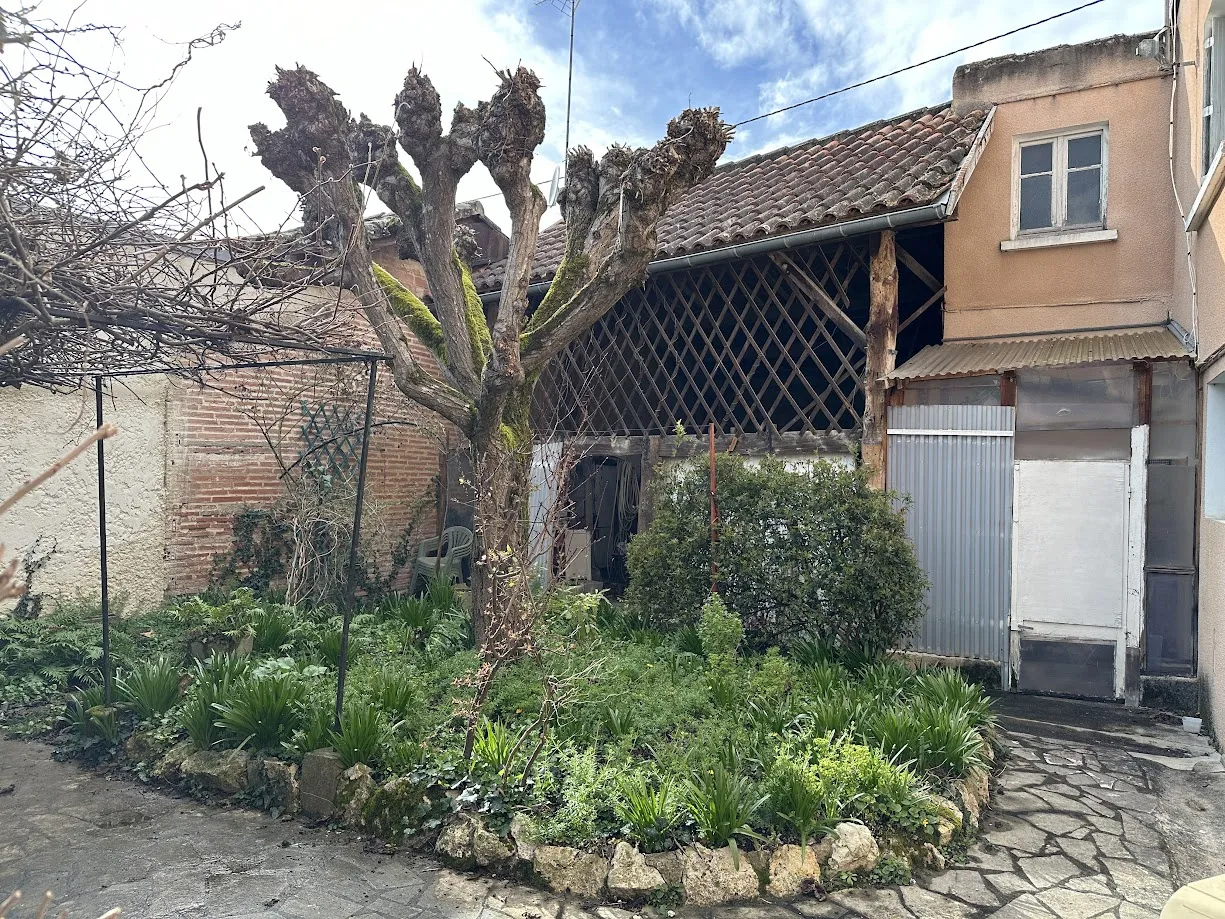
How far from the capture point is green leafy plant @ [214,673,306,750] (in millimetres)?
4434

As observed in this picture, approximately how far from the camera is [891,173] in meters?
7.05

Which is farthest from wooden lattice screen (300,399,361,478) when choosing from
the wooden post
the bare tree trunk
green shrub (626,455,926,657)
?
the wooden post

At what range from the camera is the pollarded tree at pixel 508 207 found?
5.20 meters

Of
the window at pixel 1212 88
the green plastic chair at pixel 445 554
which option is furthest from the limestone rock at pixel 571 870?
the green plastic chair at pixel 445 554

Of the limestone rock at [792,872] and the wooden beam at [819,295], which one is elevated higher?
the wooden beam at [819,295]

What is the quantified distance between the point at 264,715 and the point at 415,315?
3.15m

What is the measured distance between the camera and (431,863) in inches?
144

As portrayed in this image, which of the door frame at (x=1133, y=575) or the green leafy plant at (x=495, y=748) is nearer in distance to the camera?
the green leafy plant at (x=495, y=748)

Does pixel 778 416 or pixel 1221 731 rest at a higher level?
pixel 778 416

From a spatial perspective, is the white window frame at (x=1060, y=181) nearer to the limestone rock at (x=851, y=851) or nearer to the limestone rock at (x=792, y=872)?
the limestone rock at (x=851, y=851)

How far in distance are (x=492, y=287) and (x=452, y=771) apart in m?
6.79

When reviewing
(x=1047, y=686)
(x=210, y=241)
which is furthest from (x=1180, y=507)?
(x=210, y=241)

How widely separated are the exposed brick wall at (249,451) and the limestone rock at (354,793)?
3878 millimetres

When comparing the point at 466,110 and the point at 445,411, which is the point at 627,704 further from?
the point at 466,110
